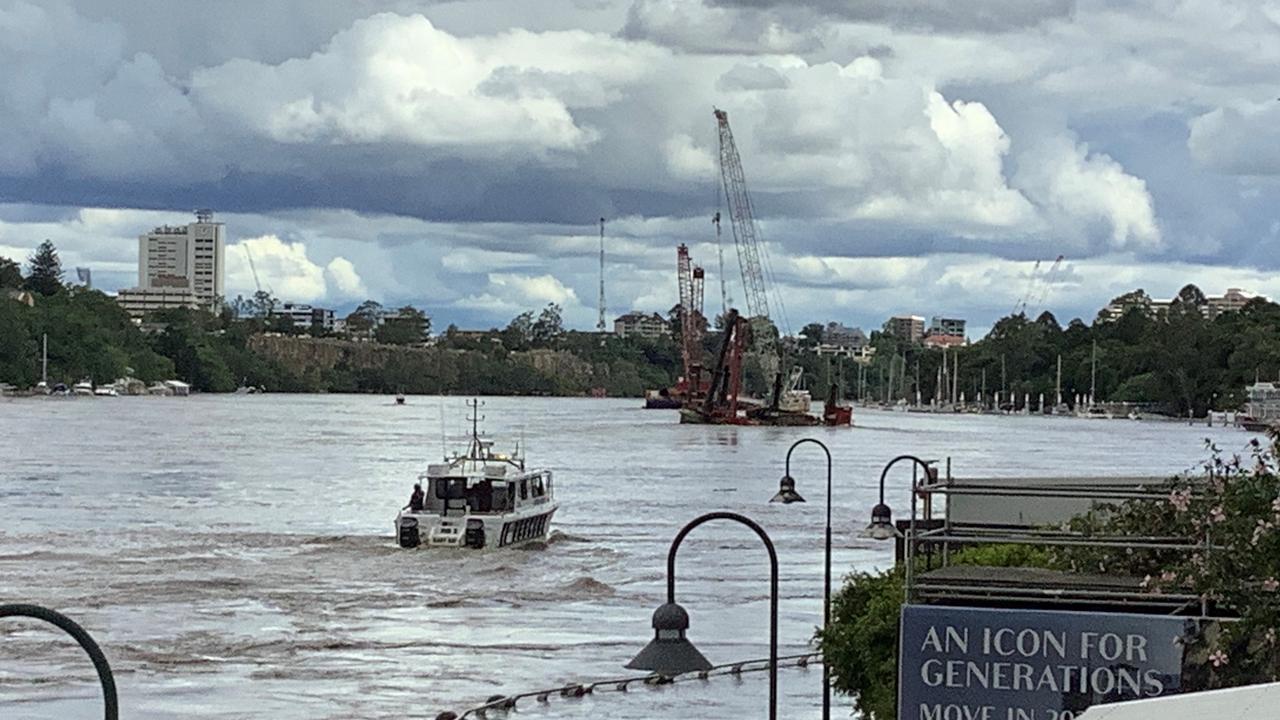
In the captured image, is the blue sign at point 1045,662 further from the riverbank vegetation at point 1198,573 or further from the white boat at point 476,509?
the white boat at point 476,509

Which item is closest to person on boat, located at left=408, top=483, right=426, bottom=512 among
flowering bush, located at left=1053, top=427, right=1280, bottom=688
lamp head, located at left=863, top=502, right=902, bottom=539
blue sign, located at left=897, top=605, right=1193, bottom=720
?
lamp head, located at left=863, top=502, right=902, bottom=539

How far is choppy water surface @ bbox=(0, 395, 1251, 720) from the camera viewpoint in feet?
117

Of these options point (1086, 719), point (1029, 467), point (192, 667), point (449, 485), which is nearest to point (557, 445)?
point (1029, 467)

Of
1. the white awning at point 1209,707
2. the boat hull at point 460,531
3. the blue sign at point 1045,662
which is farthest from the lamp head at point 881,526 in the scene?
the boat hull at point 460,531

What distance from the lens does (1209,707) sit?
7.98m

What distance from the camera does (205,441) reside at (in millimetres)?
149625

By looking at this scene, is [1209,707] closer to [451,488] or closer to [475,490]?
[475,490]

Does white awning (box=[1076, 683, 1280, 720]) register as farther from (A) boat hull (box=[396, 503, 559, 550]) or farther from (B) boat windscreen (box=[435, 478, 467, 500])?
(B) boat windscreen (box=[435, 478, 467, 500])

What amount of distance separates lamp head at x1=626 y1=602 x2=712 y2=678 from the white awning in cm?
697

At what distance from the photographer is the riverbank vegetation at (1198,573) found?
1431 centimetres

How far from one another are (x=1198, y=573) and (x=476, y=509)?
5003 cm

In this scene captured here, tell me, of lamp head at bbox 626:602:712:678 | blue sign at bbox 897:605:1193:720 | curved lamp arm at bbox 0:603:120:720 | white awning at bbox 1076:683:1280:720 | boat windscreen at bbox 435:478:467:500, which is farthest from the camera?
boat windscreen at bbox 435:478:467:500

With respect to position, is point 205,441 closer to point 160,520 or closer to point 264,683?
point 160,520

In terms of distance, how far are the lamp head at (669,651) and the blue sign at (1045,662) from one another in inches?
62.5
